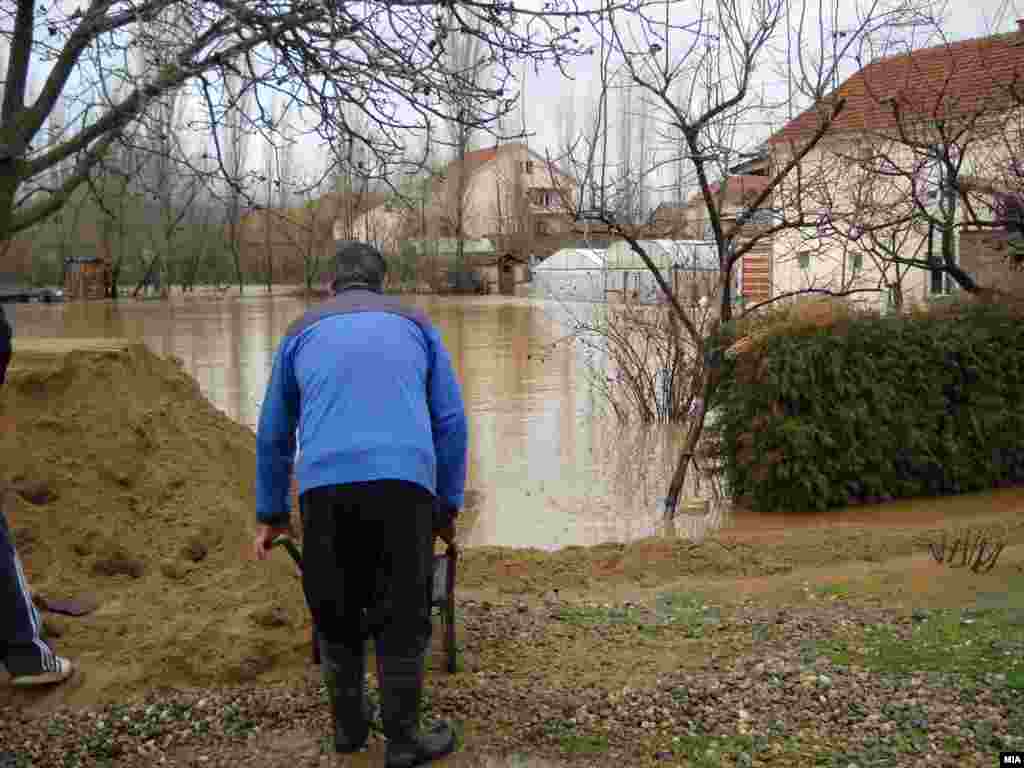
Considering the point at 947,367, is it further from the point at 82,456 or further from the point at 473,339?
the point at 473,339

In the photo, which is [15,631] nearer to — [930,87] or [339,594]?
[339,594]

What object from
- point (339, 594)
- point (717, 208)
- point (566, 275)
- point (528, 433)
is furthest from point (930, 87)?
point (566, 275)

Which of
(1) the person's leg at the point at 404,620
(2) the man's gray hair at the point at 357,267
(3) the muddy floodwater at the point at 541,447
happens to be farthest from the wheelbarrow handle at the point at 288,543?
(3) the muddy floodwater at the point at 541,447

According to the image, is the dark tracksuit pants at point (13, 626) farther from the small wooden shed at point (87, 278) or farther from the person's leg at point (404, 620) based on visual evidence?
the small wooden shed at point (87, 278)

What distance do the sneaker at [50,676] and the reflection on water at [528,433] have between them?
533 cm

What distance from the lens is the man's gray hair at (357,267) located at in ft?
13.2

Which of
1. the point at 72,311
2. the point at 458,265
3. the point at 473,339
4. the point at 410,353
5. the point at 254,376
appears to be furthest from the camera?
the point at 458,265

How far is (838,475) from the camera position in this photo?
9.26 metres

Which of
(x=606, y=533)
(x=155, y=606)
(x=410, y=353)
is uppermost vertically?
(x=410, y=353)

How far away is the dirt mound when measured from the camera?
4492 millimetres

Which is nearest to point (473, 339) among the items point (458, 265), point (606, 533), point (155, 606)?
point (606, 533)

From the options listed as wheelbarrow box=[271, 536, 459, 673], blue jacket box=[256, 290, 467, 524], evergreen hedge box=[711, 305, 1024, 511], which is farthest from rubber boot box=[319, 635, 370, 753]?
evergreen hedge box=[711, 305, 1024, 511]

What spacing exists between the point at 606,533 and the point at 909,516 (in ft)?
8.13

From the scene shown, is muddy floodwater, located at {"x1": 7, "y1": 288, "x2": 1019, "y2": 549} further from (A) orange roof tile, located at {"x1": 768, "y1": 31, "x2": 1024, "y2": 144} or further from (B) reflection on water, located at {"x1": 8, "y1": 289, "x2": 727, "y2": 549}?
(A) orange roof tile, located at {"x1": 768, "y1": 31, "x2": 1024, "y2": 144}
